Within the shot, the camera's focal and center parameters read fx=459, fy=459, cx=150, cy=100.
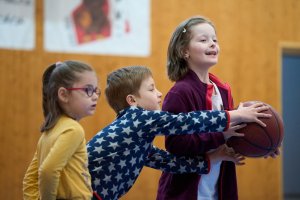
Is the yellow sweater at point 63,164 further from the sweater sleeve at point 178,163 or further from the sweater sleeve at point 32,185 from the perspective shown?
the sweater sleeve at point 178,163

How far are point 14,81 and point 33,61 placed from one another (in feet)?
1.06

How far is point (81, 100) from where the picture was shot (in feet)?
7.38

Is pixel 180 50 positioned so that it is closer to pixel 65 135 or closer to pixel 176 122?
pixel 176 122

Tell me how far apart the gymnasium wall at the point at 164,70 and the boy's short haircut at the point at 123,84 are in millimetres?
2911

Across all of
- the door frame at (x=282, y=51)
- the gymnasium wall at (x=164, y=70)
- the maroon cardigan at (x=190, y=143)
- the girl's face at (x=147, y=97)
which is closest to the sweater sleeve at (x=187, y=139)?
the maroon cardigan at (x=190, y=143)

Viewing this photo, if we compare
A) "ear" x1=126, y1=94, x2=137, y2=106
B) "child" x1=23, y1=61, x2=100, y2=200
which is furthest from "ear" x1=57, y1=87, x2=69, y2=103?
"ear" x1=126, y1=94, x2=137, y2=106

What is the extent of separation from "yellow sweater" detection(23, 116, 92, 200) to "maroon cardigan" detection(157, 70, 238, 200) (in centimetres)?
70

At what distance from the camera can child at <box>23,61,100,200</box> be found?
6.75 feet

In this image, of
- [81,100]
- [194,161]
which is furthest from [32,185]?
[194,161]

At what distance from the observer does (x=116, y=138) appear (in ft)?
8.11

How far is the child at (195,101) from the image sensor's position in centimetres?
269

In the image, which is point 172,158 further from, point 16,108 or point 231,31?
point 231,31

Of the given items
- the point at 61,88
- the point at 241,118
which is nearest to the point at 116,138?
the point at 61,88

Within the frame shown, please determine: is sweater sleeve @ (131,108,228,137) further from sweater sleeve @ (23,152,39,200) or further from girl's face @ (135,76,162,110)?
sweater sleeve @ (23,152,39,200)
